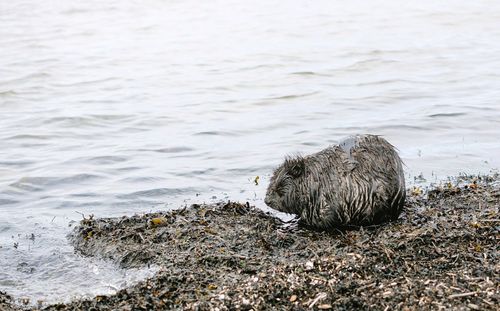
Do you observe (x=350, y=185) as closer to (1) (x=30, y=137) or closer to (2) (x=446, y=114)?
(2) (x=446, y=114)

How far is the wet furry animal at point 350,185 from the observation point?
25.6ft

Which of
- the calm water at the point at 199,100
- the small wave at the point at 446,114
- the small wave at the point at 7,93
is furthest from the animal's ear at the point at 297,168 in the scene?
the small wave at the point at 7,93

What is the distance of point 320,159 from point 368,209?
714mm

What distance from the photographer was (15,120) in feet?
48.6

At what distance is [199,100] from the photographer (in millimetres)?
15812

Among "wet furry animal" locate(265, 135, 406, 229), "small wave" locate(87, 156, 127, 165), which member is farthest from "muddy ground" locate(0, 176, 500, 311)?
"small wave" locate(87, 156, 127, 165)

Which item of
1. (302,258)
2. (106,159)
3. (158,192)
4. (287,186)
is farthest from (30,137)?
(302,258)

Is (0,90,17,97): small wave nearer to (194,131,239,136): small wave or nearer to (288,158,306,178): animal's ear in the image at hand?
(194,131,239,136): small wave

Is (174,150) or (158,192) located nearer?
(158,192)

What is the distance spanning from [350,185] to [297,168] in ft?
2.22

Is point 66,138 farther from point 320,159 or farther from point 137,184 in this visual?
point 320,159

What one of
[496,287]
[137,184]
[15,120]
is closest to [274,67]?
[15,120]

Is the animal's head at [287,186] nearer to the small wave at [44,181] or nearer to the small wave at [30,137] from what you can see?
the small wave at [44,181]

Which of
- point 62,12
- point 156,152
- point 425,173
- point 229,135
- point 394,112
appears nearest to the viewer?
point 425,173
